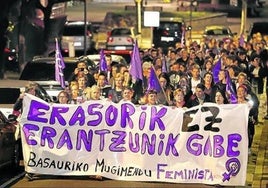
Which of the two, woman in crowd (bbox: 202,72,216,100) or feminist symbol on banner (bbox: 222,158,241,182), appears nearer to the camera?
feminist symbol on banner (bbox: 222,158,241,182)

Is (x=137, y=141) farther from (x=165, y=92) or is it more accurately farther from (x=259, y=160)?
(x=259, y=160)

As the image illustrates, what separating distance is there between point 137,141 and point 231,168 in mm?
1424

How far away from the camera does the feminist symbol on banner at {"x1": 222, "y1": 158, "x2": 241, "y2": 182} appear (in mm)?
12453

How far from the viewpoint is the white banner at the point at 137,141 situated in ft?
41.0

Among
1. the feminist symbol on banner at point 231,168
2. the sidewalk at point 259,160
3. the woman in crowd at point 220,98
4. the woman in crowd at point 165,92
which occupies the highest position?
the woman in crowd at point 220,98

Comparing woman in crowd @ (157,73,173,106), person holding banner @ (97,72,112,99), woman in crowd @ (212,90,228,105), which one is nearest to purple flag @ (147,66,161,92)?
woman in crowd @ (157,73,173,106)

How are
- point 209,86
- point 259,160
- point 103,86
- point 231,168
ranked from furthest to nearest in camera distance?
point 259,160
point 103,86
point 209,86
point 231,168

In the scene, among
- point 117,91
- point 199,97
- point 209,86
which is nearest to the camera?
point 199,97

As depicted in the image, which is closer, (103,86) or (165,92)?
(103,86)

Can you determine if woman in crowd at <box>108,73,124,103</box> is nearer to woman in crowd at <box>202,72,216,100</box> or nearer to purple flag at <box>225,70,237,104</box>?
woman in crowd at <box>202,72,216,100</box>

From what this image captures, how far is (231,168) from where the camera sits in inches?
491

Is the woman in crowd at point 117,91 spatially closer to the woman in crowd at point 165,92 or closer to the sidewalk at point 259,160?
the woman in crowd at point 165,92

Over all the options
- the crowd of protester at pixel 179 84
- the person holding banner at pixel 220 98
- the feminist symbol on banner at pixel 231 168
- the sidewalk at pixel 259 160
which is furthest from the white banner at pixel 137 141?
the sidewalk at pixel 259 160

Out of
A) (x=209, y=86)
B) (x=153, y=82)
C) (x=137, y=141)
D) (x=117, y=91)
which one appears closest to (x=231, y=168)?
(x=137, y=141)
